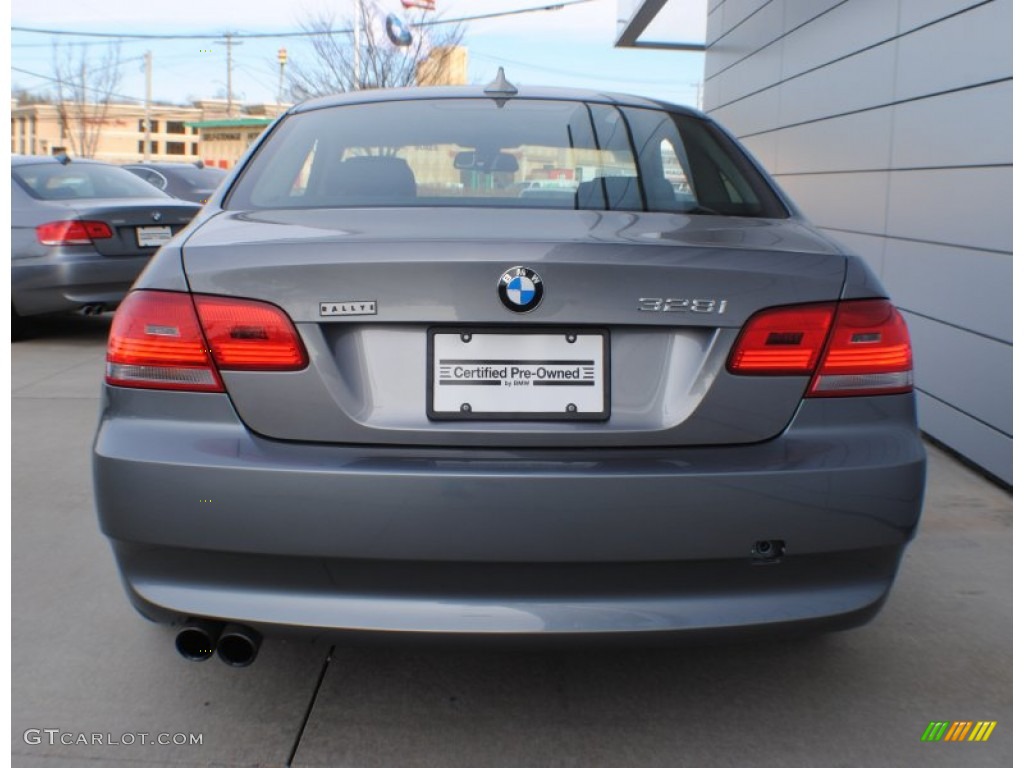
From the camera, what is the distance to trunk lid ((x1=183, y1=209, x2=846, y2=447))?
226 centimetres

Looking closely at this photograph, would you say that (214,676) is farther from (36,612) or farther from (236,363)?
(236,363)

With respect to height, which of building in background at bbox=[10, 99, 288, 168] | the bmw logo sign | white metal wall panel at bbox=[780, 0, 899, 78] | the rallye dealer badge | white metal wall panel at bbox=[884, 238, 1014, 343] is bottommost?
white metal wall panel at bbox=[884, 238, 1014, 343]

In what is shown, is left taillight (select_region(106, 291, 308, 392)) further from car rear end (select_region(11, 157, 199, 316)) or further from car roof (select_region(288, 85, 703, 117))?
car rear end (select_region(11, 157, 199, 316))

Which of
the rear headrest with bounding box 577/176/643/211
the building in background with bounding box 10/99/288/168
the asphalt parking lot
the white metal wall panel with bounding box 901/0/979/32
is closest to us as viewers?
the asphalt parking lot

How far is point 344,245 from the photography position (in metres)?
2.34

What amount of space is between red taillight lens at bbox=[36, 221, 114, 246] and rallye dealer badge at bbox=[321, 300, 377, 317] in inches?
286

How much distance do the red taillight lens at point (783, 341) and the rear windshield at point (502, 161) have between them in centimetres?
64

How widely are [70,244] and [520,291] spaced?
24.5 ft

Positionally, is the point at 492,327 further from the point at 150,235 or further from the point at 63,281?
the point at 150,235

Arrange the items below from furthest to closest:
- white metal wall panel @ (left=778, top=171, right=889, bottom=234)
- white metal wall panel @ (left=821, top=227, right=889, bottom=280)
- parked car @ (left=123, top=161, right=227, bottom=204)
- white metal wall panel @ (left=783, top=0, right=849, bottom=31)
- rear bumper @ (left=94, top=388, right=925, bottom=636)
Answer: parked car @ (left=123, top=161, right=227, bottom=204) → white metal wall panel @ (left=783, top=0, right=849, bottom=31) → white metal wall panel @ (left=778, top=171, right=889, bottom=234) → white metal wall panel @ (left=821, top=227, right=889, bottom=280) → rear bumper @ (left=94, top=388, right=925, bottom=636)

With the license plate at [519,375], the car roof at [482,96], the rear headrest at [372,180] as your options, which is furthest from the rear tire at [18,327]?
the license plate at [519,375]

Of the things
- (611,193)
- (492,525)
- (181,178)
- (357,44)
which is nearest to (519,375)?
(492,525)

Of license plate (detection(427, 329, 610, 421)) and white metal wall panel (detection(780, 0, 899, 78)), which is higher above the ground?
white metal wall panel (detection(780, 0, 899, 78))

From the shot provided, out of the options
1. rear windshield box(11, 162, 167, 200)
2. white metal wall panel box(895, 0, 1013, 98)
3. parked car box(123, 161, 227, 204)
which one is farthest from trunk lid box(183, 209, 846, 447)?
parked car box(123, 161, 227, 204)
